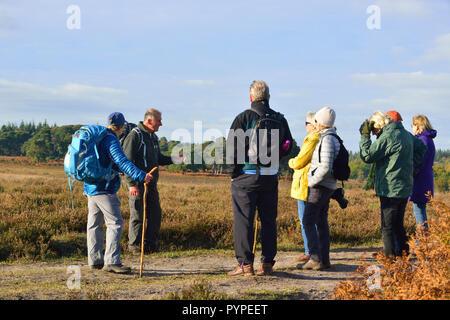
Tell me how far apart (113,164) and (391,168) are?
372cm

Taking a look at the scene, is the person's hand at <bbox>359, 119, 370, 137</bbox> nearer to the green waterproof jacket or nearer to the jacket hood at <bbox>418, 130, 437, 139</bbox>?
the green waterproof jacket

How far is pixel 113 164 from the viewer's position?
216 inches

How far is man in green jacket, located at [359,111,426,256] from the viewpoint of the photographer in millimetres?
5668

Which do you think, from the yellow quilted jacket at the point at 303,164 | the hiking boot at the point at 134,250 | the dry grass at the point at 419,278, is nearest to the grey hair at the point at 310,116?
the yellow quilted jacket at the point at 303,164

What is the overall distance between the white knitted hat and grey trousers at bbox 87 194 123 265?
2832 mm

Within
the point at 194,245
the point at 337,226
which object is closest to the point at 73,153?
the point at 194,245

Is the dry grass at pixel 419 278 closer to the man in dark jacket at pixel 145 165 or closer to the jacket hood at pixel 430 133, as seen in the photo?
the jacket hood at pixel 430 133

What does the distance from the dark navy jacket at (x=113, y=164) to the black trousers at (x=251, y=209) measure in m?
1.25

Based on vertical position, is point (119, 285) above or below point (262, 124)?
below

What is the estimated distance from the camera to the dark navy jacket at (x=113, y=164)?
5.20m

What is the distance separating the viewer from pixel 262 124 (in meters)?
5.00

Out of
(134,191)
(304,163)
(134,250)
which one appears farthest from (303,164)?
(134,250)
